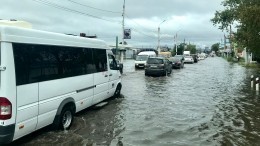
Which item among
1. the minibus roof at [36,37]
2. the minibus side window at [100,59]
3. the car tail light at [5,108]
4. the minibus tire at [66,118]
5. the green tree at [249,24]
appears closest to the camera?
the car tail light at [5,108]

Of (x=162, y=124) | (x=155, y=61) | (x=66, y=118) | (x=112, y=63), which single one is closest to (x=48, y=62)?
(x=66, y=118)

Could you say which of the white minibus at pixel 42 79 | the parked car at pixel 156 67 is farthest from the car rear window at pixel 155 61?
the white minibus at pixel 42 79

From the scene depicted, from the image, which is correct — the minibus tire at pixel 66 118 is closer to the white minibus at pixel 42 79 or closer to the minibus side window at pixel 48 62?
the white minibus at pixel 42 79

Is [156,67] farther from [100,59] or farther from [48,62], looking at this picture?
[48,62]

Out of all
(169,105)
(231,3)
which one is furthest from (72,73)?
(231,3)

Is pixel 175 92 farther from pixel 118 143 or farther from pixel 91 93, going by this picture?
pixel 118 143

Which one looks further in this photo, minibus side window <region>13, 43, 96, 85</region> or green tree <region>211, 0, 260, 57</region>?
green tree <region>211, 0, 260, 57</region>

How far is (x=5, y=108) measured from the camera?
6.80 m

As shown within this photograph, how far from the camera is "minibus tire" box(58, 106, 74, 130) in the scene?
8992mm

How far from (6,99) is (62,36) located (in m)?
3.19

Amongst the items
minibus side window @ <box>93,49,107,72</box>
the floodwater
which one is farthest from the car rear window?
minibus side window @ <box>93,49,107,72</box>

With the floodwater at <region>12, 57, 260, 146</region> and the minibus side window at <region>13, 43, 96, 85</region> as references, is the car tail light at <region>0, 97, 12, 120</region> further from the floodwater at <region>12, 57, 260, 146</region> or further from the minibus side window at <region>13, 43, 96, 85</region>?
the floodwater at <region>12, 57, 260, 146</region>

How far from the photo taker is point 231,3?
2232 inches

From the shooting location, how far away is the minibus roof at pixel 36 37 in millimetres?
7030
